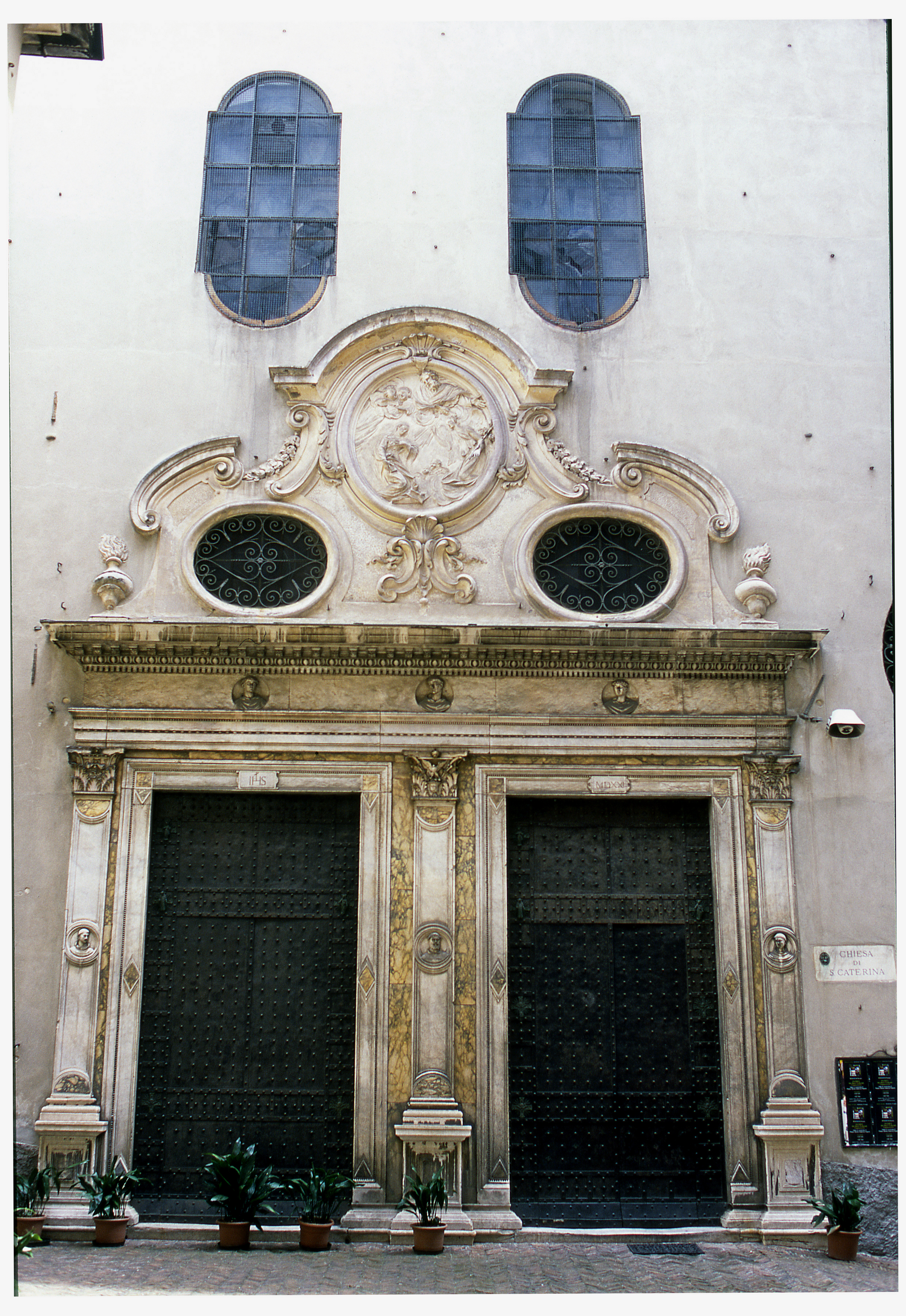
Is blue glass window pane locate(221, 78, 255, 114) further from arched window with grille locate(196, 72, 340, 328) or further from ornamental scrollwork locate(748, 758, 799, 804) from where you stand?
ornamental scrollwork locate(748, 758, 799, 804)

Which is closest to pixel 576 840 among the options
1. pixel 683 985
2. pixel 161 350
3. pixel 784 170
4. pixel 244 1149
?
pixel 683 985

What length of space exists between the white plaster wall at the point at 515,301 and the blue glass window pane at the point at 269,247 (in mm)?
509

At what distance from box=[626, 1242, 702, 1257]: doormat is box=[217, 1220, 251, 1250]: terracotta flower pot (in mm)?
2650

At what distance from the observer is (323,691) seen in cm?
955

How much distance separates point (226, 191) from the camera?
11.0 meters

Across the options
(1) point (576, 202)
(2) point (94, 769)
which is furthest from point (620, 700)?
(1) point (576, 202)

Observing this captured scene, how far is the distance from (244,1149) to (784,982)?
414cm

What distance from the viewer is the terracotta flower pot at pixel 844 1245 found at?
8289mm

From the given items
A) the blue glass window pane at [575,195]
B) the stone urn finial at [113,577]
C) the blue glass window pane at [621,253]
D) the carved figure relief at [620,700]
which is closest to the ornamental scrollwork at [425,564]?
the carved figure relief at [620,700]

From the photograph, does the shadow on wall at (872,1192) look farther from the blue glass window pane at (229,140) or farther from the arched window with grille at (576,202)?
the blue glass window pane at (229,140)

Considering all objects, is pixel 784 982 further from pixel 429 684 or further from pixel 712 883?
pixel 429 684

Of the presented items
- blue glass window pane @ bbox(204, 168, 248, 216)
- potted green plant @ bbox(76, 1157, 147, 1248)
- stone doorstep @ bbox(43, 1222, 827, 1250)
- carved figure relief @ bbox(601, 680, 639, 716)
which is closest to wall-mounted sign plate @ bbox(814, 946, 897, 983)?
stone doorstep @ bbox(43, 1222, 827, 1250)

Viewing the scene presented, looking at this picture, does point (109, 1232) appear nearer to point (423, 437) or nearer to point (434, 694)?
point (434, 694)

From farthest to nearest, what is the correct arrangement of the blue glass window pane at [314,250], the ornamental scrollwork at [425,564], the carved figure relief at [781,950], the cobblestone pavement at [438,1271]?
1. the blue glass window pane at [314,250]
2. the ornamental scrollwork at [425,564]
3. the carved figure relief at [781,950]
4. the cobblestone pavement at [438,1271]
